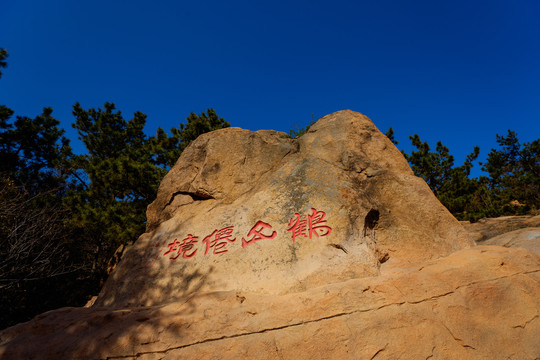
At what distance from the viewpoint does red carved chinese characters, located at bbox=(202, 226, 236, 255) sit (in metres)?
4.73

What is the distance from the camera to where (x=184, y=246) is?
5.08m

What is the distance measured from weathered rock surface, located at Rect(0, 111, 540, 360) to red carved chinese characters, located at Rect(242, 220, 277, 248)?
0.02 meters

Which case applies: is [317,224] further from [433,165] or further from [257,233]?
[433,165]

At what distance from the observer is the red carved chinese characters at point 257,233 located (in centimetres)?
456

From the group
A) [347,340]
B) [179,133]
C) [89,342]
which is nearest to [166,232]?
[89,342]

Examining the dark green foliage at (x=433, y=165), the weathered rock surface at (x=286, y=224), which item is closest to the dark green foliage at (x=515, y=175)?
the dark green foliage at (x=433, y=165)

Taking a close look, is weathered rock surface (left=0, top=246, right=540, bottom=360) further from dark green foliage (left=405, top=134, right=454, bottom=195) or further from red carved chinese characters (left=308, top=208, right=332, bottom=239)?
dark green foliage (left=405, top=134, right=454, bottom=195)

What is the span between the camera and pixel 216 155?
6.57 meters

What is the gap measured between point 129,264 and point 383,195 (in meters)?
5.22

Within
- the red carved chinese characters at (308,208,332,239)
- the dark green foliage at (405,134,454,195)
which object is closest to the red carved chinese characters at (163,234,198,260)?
the red carved chinese characters at (308,208,332,239)

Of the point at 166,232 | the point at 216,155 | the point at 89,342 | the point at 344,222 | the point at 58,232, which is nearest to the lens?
the point at 89,342

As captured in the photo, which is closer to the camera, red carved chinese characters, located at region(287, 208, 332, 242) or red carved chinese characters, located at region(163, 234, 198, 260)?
red carved chinese characters, located at region(287, 208, 332, 242)

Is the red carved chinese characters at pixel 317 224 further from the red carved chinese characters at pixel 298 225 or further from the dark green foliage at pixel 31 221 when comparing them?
the dark green foliage at pixel 31 221

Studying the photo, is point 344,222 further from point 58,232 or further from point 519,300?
point 58,232
